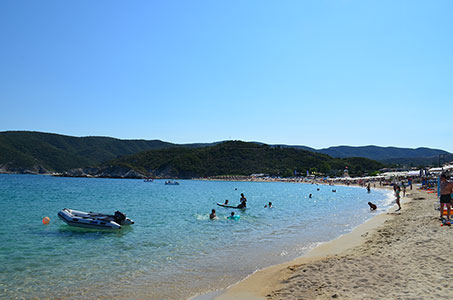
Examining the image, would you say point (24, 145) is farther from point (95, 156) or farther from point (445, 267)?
point (445, 267)

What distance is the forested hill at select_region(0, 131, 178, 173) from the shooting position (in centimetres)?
13425

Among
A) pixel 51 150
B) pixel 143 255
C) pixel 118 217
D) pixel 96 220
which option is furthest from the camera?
pixel 51 150

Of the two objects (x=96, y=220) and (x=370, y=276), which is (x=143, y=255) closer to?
(x=96, y=220)

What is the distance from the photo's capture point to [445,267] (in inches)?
254

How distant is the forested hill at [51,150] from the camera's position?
5285 inches

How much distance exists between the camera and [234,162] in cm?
14925

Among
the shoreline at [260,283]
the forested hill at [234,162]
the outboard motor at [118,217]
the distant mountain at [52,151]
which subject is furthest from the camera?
the forested hill at [234,162]

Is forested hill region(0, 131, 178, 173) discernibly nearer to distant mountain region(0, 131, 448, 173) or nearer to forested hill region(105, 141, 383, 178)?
distant mountain region(0, 131, 448, 173)

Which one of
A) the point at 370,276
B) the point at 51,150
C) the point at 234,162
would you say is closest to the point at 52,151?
the point at 51,150

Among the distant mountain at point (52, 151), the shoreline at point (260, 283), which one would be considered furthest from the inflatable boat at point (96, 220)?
the distant mountain at point (52, 151)

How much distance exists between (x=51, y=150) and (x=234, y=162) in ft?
289

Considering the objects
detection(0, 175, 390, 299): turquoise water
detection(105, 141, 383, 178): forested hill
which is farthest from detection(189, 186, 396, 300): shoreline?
detection(105, 141, 383, 178): forested hill

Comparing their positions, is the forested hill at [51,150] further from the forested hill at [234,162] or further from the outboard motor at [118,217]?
the outboard motor at [118,217]

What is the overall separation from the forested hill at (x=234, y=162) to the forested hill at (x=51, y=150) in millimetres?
25264
